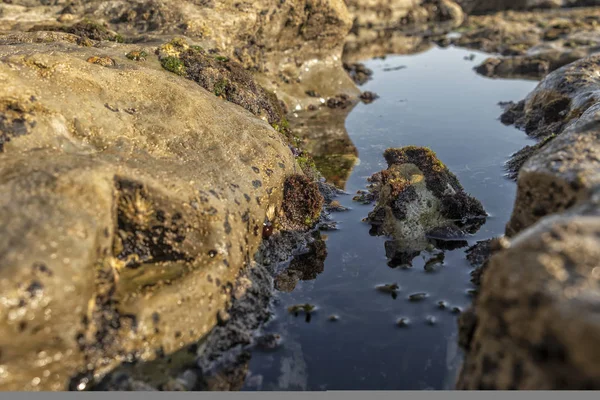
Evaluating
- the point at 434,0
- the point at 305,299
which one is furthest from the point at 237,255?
the point at 434,0

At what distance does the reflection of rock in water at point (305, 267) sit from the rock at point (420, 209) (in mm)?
1895

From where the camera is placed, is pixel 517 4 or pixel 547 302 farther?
pixel 517 4

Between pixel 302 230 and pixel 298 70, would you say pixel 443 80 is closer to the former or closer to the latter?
pixel 298 70

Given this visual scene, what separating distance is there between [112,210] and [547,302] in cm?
812

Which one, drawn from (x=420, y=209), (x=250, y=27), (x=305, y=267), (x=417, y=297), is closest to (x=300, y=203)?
(x=305, y=267)

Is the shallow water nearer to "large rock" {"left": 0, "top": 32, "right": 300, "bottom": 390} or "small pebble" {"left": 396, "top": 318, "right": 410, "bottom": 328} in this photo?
"small pebble" {"left": 396, "top": 318, "right": 410, "bottom": 328}

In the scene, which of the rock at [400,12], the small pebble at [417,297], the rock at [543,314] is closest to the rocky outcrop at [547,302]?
the rock at [543,314]

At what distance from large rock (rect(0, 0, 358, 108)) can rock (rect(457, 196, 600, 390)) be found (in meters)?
17.1

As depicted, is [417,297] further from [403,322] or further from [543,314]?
[543,314]

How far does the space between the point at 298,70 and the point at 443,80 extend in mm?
10640

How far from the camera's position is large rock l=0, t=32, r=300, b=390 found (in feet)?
30.9

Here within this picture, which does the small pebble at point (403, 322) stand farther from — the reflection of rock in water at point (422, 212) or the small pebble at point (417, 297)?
the reflection of rock in water at point (422, 212)

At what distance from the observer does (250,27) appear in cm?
2600

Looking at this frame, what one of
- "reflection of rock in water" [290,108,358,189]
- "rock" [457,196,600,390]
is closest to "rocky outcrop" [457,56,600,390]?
"rock" [457,196,600,390]
